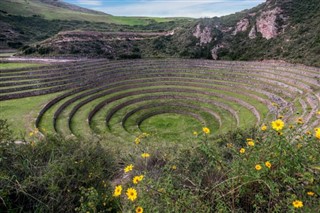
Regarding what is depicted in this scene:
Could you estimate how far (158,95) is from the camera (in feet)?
97.9

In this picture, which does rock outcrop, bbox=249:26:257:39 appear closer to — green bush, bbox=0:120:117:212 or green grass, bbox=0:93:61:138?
green grass, bbox=0:93:61:138

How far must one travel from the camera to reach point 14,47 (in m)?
49.7

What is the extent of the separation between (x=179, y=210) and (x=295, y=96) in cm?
2441

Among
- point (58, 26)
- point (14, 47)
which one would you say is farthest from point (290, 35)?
point (58, 26)

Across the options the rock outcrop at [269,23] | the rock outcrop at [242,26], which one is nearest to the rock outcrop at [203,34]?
the rock outcrop at [242,26]

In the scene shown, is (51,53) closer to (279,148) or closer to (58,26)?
(58,26)

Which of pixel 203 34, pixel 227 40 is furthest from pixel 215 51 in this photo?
pixel 203 34

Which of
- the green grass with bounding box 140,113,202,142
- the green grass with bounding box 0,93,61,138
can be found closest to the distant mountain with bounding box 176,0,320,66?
the green grass with bounding box 140,113,202,142

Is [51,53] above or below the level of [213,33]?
below

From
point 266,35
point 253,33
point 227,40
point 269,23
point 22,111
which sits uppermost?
point 269,23

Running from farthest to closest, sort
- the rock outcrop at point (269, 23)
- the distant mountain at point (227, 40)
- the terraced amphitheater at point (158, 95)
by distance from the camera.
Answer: the rock outcrop at point (269, 23), the distant mountain at point (227, 40), the terraced amphitheater at point (158, 95)

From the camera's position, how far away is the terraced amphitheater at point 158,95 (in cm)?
2203

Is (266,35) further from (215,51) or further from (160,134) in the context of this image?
(160,134)

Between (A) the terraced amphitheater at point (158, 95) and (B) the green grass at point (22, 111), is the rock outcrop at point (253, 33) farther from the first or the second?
(B) the green grass at point (22, 111)
